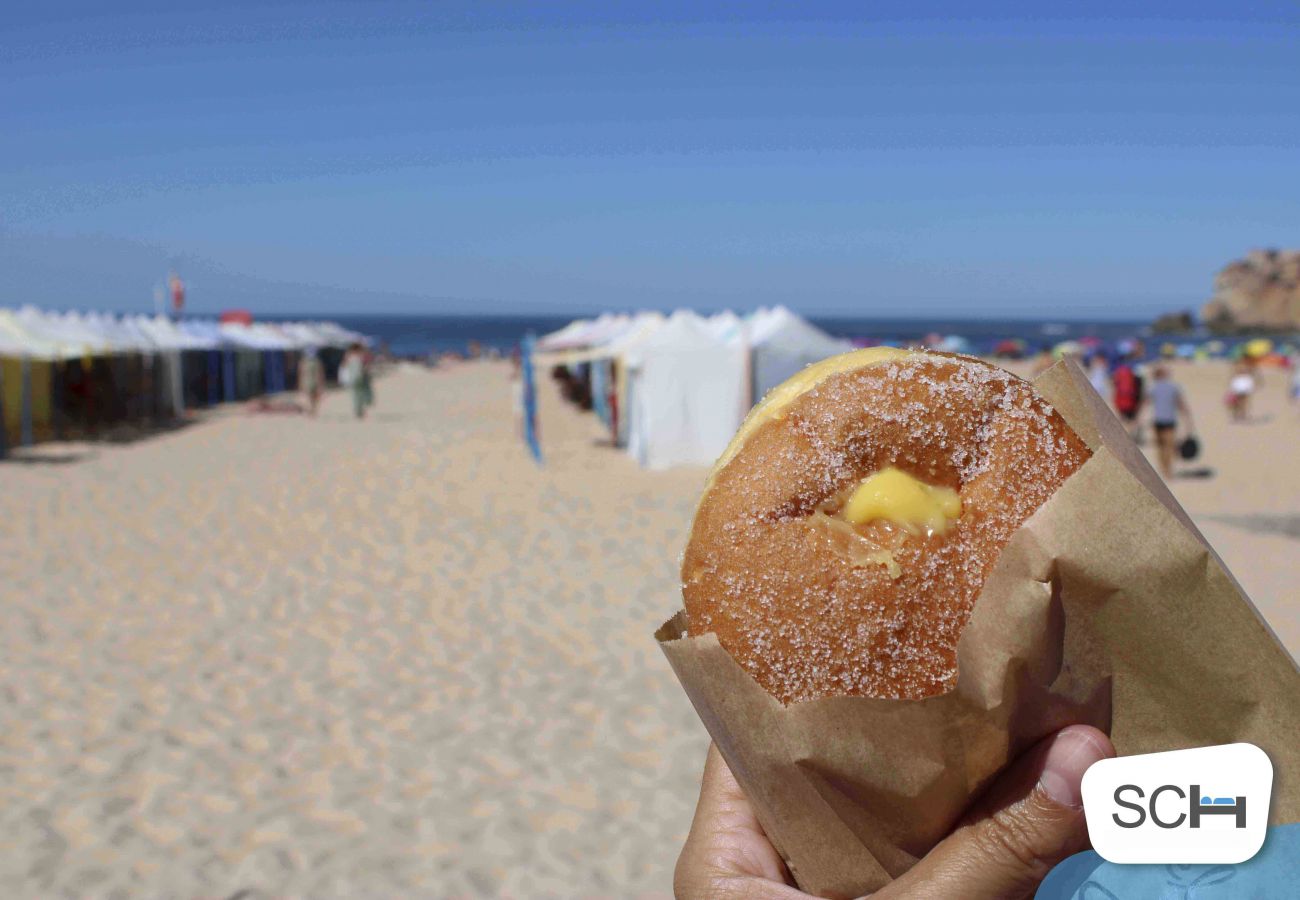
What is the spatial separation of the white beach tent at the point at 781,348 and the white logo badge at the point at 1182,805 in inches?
528

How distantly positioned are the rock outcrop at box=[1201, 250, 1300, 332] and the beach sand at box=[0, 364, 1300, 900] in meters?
95.6

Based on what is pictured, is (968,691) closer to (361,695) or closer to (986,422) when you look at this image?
(986,422)

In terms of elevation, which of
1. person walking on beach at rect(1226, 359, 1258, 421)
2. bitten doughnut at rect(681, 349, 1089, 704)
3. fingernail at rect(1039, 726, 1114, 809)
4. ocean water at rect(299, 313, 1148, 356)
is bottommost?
person walking on beach at rect(1226, 359, 1258, 421)

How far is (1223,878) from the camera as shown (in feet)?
3.38

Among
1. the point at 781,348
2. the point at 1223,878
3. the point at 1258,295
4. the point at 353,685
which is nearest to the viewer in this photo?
the point at 1223,878

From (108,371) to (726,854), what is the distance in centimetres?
2263

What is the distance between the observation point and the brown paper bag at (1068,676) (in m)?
1.11

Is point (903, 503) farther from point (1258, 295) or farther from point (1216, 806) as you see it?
point (1258, 295)

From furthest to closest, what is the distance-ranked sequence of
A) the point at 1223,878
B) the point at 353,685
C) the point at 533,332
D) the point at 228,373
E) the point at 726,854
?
the point at 533,332 → the point at 228,373 → the point at 353,685 → the point at 726,854 → the point at 1223,878

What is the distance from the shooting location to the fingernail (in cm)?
117

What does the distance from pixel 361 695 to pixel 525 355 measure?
1129cm

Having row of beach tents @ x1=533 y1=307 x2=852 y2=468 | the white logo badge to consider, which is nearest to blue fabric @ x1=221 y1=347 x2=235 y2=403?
row of beach tents @ x1=533 y1=307 x2=852 y2=468

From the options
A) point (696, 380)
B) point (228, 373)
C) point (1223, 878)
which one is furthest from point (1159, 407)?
point (228, 373)

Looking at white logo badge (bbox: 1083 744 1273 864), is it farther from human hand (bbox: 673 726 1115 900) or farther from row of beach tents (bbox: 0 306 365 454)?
row of beach tents (bbox: 0 306 365 454)
